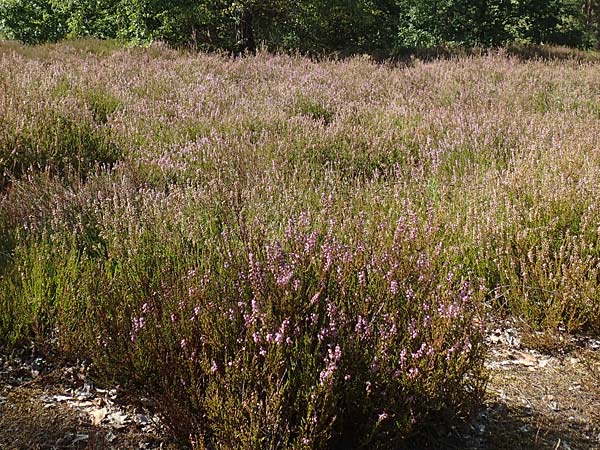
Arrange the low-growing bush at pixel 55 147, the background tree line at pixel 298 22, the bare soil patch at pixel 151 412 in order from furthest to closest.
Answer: the background tree line at pixel 298 22
the low-growing bush at pixel 55 147
the bare soil patch at pixel 151 412

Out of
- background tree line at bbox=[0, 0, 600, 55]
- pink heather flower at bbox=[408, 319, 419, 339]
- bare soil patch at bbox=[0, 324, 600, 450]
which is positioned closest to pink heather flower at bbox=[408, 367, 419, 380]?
pink heather flower at bbox=[408, 319, 419, 339]

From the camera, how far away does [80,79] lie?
8016 millimetres

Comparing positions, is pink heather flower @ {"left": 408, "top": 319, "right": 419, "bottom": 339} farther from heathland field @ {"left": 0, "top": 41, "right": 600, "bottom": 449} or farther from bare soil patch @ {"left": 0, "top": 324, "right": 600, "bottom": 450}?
bare soil patch @ {"left": 0, "top": 324, "right": 600, "bottom": 450}

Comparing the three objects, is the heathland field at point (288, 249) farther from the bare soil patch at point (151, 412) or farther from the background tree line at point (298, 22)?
the background tree line at point (298, 22)

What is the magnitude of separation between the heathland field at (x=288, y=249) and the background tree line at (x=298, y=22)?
246 inches

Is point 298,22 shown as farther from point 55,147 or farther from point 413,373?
point 413,373

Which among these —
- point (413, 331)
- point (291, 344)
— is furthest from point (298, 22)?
point (291, 344)

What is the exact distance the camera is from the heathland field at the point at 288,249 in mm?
2406

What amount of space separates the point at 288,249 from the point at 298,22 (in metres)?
14.1

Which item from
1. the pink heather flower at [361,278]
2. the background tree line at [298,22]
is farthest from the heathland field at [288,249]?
the background tree line at [298,22]

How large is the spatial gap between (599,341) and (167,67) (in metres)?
8.40

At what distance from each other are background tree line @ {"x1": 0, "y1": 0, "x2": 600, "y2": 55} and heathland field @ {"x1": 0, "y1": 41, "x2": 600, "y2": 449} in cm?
626

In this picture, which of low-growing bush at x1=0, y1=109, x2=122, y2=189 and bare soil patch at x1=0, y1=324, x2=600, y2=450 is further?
low-growing bush at x1=0, y1=109, x2=122, y2=189

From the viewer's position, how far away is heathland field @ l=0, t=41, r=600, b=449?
94.7 inches
